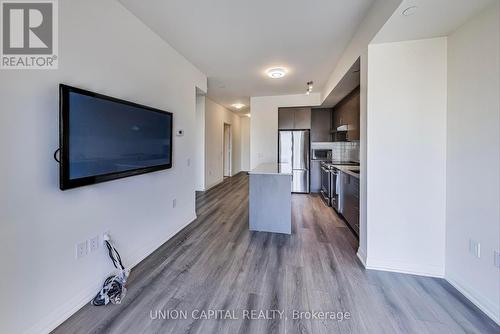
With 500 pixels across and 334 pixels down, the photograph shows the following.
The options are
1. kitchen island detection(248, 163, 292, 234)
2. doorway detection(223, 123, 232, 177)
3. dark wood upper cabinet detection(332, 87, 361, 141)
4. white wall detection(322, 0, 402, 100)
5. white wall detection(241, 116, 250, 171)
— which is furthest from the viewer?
white wall detection(241, 116, 250, 171)

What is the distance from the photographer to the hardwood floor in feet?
5.31

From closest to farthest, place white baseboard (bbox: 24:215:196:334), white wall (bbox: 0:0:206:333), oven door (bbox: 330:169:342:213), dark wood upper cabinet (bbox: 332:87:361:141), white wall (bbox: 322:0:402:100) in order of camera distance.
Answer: white wall (bbox: 0:0:206:333), white baseboard (bbox: 24:215:196:334), white wall (bbox: 322:0:402:100), dark wood upper cabinet (bbox: 332:87:361:141), oven door (bbox: 330:169:342:213)

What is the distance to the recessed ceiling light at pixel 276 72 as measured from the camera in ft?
12.8

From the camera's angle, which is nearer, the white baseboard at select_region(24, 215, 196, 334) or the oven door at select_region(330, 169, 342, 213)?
the white baseboard at select_region(24, 215, 196, 334)

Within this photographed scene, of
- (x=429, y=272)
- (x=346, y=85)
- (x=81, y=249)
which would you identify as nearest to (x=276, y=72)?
(x=346, y=85)

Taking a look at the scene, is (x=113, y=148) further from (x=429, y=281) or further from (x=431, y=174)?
(x=429, y=281)

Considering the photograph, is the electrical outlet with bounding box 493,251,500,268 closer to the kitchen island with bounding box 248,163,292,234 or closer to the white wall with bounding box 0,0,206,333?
the kitchen island with bounding box 248,163,292,234

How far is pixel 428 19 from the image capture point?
1853 millimetres

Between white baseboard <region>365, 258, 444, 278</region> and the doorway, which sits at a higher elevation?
the doorway

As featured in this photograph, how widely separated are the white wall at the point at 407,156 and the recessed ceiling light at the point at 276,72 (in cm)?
184

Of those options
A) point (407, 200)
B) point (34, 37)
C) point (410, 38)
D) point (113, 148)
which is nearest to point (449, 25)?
point (410, 38)

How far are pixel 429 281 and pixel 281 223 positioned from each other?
1.75m

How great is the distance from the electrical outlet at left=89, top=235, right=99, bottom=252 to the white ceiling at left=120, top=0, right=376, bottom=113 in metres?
2.18

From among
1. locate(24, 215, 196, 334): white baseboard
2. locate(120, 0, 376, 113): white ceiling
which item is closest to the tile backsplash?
locate(120, 0, 376, 113): white ceiling
